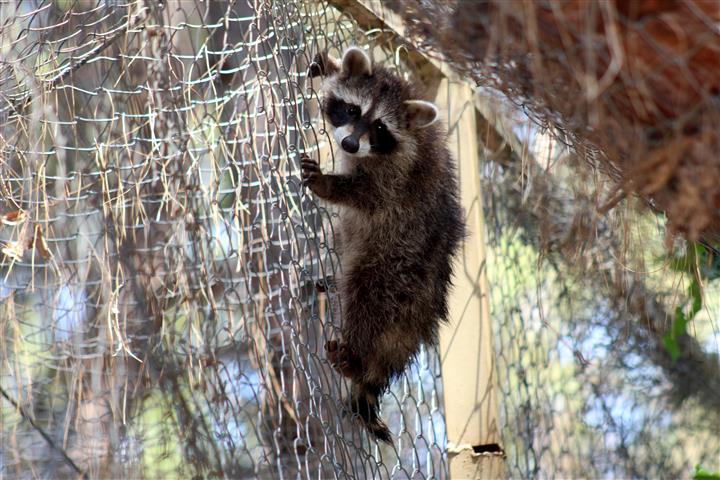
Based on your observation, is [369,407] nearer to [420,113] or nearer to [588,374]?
[420,113]

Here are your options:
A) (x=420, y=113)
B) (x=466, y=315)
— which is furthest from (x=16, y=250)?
(x=466, y=315)

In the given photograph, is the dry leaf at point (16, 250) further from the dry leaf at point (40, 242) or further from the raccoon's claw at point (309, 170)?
the raccoon's claw at point (309, 170)

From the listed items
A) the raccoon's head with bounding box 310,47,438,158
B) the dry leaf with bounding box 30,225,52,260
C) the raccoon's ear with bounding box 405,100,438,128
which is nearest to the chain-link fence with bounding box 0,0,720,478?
the dry leaf with bounding box 30,225,52,260

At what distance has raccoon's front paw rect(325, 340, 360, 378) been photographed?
9.31 feet

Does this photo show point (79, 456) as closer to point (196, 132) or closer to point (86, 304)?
point (86, 304)

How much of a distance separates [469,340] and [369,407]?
0.76 meters

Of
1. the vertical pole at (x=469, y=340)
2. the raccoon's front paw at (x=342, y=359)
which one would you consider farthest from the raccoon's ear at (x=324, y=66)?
the raccoon's front paw at (x=342, y=359)

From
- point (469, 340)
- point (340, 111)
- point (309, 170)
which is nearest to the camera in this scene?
point (309, 170)

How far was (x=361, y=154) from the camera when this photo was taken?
2.93m

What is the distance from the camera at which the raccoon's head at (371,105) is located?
301 centimetres

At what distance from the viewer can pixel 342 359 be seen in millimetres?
2844

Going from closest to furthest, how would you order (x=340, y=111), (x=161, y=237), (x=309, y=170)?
1. (x=309, y=170)
2. (x=340, y=111)
3. (x=161, y=237)

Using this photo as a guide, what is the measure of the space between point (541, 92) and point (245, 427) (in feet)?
11.3

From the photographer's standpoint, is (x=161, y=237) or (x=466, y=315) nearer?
(x=466, y=315)
